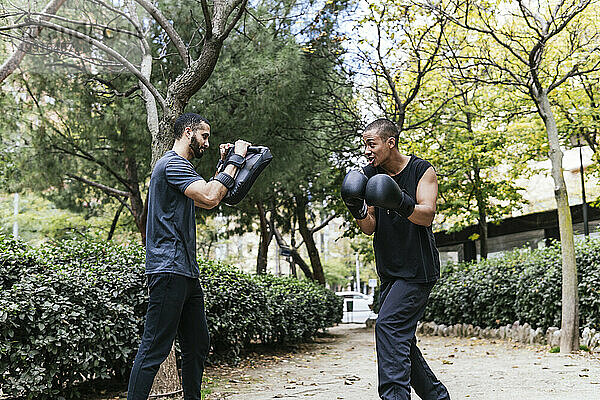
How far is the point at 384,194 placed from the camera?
10.1 ft

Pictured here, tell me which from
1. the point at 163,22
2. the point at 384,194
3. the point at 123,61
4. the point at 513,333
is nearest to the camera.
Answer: the point at 384,194

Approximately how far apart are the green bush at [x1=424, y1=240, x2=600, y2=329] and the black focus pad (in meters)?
6.34

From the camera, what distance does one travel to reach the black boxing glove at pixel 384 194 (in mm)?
3086

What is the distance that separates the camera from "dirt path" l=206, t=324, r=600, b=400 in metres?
5.25

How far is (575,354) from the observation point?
25.5 feet

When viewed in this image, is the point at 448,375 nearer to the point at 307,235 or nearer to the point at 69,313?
the point at 69,313

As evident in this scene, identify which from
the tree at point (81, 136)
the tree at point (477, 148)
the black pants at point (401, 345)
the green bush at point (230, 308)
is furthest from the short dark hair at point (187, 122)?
the tree at point (477, 148)

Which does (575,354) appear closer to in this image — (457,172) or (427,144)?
(457,172)

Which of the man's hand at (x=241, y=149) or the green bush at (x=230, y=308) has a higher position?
the man's hand at (x=241, y=149)

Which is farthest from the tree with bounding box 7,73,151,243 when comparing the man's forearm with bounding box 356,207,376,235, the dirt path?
the man's forearm with bounding box 356,207,376,235

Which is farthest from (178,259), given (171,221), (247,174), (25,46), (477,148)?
(477,148)

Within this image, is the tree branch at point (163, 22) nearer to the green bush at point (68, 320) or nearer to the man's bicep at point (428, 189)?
the green bush at point (68, 320)

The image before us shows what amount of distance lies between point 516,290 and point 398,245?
7.75m

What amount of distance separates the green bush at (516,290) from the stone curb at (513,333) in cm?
13
